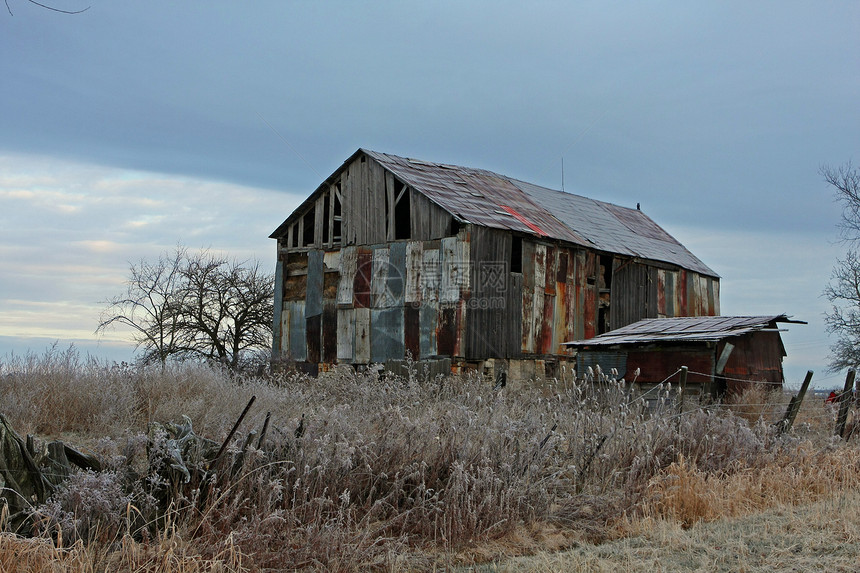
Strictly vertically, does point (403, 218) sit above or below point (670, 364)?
above

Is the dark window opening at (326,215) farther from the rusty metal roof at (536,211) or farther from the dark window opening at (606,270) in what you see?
the dark window opening at (606,270)

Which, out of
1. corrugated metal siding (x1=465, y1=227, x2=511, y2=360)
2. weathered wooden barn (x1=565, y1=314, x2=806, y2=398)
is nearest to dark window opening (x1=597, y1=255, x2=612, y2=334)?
corrugated metal siding (x1=465, y1=227, x2=511, y2=360)

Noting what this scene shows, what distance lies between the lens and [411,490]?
725 cm

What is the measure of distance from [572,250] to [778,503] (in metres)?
14.8

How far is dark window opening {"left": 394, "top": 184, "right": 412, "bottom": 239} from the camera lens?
21312 mm

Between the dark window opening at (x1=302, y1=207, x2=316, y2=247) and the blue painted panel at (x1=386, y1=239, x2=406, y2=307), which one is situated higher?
the dark window opening at (x1=302, y1=207, x2=316, y2=247)

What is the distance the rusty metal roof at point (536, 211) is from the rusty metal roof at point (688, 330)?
4.85m

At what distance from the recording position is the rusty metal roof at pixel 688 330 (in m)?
14.6

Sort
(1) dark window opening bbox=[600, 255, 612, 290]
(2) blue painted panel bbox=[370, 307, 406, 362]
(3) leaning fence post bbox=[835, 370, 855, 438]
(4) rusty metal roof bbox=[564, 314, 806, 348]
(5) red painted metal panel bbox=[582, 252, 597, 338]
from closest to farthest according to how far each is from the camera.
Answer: (3) leaning fence post bbox=[835, 370, 855, 438]
(4) rusty metal roof bbox=[564, 314, 806, 348]
(2) blue painted panel bbox=[370, 307, 406, 362]
(5) red painted metal panel bbox=[582, 252, 597, 338]
(1) dark window opening bbox=[600, 255, 612, 290]

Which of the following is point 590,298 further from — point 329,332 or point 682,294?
point 329,332

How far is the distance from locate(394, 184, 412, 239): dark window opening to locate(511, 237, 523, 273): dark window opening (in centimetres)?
288

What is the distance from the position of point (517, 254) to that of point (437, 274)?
269 cm

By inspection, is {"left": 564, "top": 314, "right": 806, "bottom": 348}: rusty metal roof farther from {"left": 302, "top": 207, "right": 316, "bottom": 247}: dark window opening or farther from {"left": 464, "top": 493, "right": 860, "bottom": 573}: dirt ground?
{"left": 302, "top": 207, "right": 316, "bottom": 247}: dark window opening

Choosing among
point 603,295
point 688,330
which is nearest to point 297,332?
point 603,295
